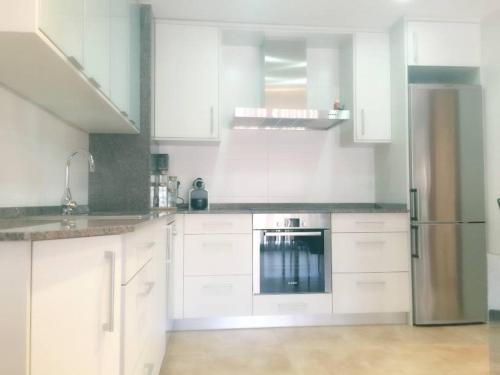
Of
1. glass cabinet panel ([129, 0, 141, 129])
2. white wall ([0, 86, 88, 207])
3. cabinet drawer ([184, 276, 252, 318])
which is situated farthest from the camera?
cabinet drawer ([184, 276, 252, 318])

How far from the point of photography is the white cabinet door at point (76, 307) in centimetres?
89

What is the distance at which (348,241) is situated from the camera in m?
2.78

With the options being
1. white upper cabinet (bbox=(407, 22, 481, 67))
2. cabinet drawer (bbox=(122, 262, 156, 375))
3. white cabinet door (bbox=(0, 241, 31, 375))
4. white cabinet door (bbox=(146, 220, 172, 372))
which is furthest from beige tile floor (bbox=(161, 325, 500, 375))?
white upper cabinet (bbox=(407, 22, 481, 67))

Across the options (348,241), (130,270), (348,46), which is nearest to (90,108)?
(130,270)

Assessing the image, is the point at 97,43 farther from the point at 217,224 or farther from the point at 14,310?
the point at 217,224

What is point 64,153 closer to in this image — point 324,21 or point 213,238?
point 213,238

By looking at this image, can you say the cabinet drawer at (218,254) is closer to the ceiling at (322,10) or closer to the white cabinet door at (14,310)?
the ceiling at (322,10)

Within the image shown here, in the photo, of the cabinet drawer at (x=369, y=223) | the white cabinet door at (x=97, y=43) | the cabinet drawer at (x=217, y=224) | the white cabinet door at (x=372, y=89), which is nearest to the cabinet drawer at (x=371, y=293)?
the cabinet drawer at (x=369, y=223)

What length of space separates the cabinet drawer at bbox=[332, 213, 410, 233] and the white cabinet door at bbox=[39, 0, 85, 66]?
2052 mm

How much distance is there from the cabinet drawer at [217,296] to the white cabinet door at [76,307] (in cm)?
155

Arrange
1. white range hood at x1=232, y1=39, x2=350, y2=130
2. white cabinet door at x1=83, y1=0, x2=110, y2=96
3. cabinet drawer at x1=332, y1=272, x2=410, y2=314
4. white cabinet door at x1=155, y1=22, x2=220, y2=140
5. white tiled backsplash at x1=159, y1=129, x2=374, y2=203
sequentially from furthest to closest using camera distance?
white tiled backsplash at x1=159, y1=129, x2=374, y2=203
white range hood at x1=232, y1=39, x2=350, y2=130
white cabinet door at x1=155, y1=22, x2=220, y2=140
cabinet drawer at x1=332, y1=272, x2=410, y2=314
white cabinet door at x1=83, y1=0, x2=110, y2=96

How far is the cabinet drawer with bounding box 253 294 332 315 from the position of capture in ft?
8.83

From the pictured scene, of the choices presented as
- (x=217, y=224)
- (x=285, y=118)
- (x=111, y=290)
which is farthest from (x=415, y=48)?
(x=111, y=290)

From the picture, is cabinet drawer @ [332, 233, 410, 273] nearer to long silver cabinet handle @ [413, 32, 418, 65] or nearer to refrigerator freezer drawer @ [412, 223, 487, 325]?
refrigerator freezer drawer @ [412, 223, 487, 325]
